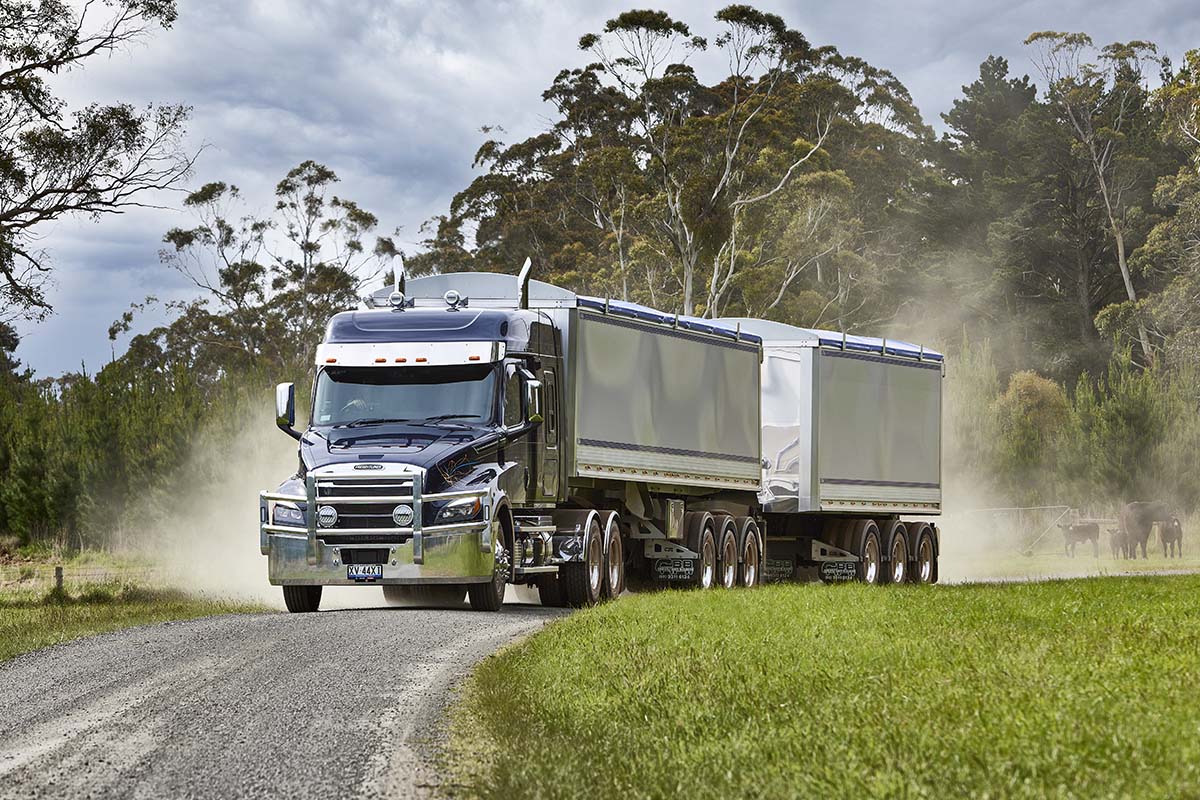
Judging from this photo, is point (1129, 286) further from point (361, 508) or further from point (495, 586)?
point (361, 508)

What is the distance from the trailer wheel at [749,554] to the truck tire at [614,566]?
3652mm

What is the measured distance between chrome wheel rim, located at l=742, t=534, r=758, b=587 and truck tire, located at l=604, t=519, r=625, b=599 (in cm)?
374

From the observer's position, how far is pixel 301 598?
2017cm

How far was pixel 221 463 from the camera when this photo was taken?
44188 mm

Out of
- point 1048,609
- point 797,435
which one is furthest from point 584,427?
point 1048,609

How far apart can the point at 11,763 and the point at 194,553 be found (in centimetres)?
3050

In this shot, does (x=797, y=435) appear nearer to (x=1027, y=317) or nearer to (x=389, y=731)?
(x=389, y=731)

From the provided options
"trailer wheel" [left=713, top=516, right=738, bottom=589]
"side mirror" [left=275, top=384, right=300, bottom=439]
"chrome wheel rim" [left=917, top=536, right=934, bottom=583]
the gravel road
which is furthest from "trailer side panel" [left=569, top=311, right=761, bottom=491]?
"chrome wheel rim" [left=917, top=536, right=934, bottom=583]

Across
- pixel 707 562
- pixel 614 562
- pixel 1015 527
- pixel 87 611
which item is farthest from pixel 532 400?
pixel 1015 527

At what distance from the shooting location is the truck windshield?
2000cm

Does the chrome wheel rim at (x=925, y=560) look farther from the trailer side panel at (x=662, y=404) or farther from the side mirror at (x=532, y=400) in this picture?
the side mirror at (x=532, y=400)

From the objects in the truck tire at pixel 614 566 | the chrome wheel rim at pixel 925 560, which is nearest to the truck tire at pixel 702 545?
the truck tire at pixel 614 566

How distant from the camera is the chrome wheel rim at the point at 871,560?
92.7 feet

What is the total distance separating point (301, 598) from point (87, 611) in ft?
10.5
